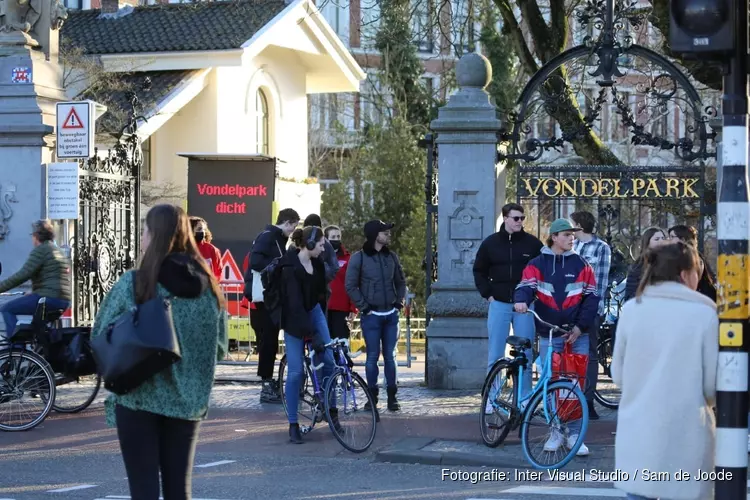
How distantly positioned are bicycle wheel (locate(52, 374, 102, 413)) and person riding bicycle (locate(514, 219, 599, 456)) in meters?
4.62

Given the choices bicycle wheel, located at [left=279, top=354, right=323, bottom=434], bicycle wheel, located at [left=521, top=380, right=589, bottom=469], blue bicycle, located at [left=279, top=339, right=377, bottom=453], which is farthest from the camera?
bicycle wheel, located at [left=279, top=354, right=323, bottom=434]

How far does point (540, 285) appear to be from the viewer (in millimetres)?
10375

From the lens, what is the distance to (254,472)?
383 inches

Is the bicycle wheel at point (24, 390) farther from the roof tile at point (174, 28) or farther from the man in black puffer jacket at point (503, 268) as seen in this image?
the roof tile at point (174, 28)

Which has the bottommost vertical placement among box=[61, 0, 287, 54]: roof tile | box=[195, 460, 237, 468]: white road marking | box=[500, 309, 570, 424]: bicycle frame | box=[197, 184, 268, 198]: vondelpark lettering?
box=[195, 460, 237, 468]: white road marking

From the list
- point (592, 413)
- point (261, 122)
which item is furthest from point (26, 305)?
point (261, 122)

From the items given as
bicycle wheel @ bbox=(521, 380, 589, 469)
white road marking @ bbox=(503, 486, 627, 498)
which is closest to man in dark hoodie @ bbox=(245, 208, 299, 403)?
bicycle wheel @ bbox=(521, 380, 589, 469)

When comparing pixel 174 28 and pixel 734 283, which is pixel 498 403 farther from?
pixel 174 28

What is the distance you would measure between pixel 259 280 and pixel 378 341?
1470mm

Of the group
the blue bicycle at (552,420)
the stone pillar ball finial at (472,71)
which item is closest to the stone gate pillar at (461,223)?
the stone pillar ball finial at (472,71)

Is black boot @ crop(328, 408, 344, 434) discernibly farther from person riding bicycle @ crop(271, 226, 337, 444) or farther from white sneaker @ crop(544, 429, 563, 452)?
white sneaker @ crop(544, 429, 563, 452)

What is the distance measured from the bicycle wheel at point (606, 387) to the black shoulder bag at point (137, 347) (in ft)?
26.2

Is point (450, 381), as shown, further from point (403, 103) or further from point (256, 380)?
point (403, 103)

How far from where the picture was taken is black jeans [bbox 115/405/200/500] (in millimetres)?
5828
